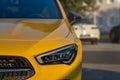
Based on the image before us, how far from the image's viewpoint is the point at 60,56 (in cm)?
460

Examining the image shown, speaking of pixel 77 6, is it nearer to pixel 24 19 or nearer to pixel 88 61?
pixel 88 61

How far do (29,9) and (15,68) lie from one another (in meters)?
1.99

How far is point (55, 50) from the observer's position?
4566 millimetres

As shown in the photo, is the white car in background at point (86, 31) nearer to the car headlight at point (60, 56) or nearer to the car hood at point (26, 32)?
the car hood at point (26, 32)

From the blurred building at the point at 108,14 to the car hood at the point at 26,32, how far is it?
5539 centimetres

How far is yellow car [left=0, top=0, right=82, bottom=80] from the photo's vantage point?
173 inches

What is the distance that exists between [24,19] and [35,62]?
4.68 feet

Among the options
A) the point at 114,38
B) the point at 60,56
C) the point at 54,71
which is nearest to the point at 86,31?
the point at 114,38

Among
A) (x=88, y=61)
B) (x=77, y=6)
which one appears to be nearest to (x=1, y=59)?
(x=88, y=61)

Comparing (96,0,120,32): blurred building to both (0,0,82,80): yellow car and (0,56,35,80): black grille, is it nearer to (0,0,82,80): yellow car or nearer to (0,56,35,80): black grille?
(0,0,82,80): yellow car

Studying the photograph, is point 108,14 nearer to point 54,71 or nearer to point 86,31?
point 86,31

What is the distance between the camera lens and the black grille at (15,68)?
436 centimetres

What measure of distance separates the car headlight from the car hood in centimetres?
16

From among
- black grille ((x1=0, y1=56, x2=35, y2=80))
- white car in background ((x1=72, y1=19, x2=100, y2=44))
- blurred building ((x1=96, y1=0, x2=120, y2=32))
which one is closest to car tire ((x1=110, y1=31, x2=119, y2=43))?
white car in background ((x1=72, y1=19, x2=100, y2=44))
